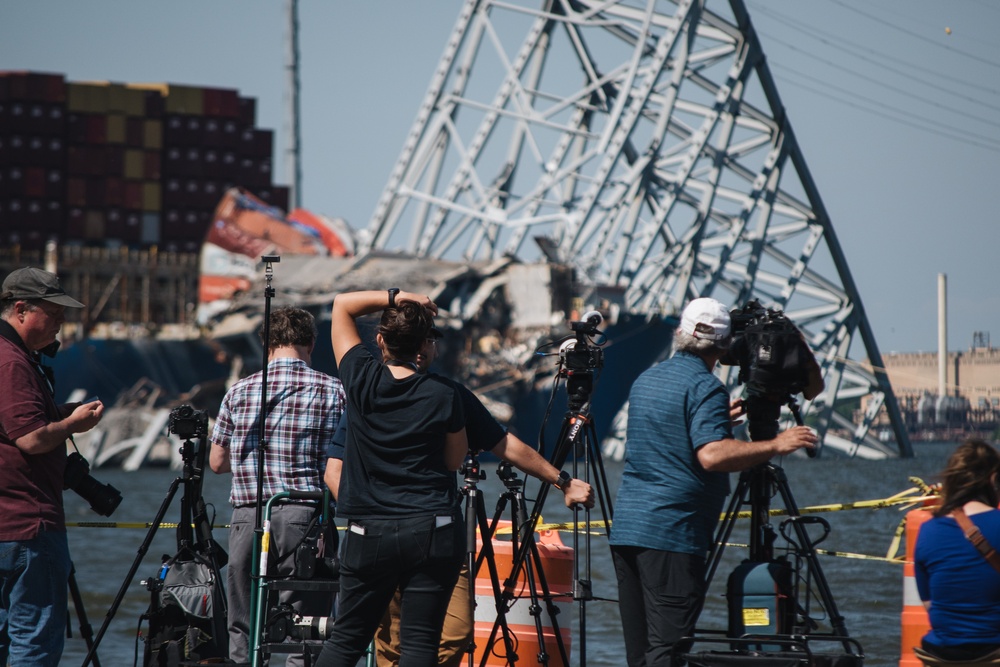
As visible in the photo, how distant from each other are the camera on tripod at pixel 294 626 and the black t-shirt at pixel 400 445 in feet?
3.35

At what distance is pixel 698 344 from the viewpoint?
15.4 feet

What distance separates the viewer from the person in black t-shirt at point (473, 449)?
15.0 feet

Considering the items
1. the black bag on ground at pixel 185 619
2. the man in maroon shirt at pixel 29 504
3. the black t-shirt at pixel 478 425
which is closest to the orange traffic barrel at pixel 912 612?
the black t-shirt at pixel 478 425

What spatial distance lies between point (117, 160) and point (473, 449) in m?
80.5

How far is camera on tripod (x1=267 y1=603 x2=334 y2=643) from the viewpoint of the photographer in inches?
205

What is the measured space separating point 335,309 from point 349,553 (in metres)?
0.92

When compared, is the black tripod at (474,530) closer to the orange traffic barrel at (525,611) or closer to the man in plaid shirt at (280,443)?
the orange traffic barrel at (525,611)

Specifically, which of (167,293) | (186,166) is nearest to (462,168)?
(167,293)

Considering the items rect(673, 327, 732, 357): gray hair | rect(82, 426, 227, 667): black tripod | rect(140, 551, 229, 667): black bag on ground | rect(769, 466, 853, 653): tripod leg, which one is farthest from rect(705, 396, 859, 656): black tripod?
rect(82, 426, 227, 667): black tripod

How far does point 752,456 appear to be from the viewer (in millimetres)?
4465

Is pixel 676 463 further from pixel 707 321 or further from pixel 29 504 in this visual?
pixel 29 504

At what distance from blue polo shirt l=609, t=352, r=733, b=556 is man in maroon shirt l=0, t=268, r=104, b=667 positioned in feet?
6.57

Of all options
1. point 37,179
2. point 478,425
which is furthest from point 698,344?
point 37,179

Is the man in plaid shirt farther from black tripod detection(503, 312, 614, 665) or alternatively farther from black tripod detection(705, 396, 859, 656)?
black tripod detection(705, 396, 859, 656)
